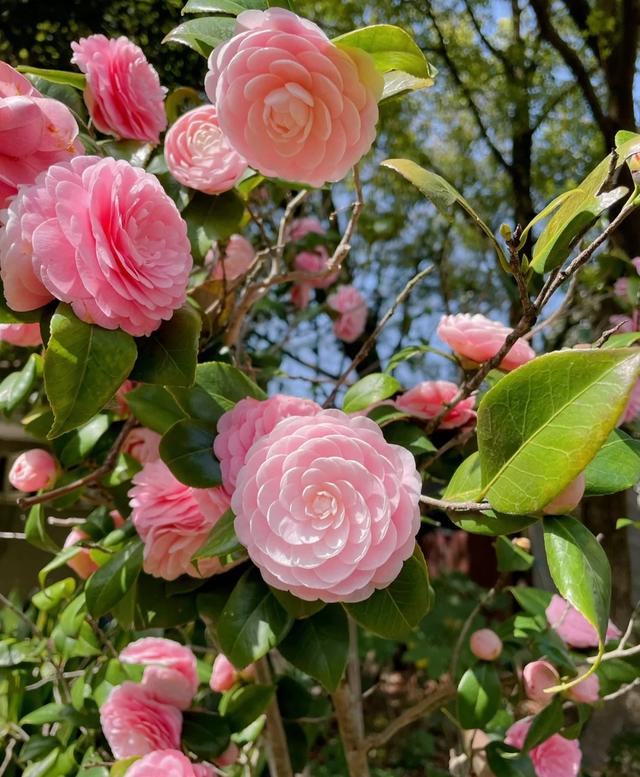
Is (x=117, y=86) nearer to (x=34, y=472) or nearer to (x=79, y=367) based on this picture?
(x=79, y=367)

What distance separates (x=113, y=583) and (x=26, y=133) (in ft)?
1.35

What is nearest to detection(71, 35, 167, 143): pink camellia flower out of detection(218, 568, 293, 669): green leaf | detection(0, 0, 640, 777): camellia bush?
detection(0, 0, 640, 777): camellia bush

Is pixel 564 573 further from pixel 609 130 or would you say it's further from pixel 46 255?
pixel 609 130

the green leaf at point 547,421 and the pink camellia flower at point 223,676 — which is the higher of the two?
the green leaf at point 547,421

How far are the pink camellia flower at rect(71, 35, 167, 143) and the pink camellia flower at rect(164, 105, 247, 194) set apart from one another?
39 millimetres

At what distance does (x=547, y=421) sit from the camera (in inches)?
15.0

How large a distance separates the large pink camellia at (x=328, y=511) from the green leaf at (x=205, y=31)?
0.31 metres

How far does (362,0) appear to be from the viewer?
2223 mm

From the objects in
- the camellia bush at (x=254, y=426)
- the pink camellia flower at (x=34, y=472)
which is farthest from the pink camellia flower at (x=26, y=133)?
the pink camellia flower at (x=34, y=472)

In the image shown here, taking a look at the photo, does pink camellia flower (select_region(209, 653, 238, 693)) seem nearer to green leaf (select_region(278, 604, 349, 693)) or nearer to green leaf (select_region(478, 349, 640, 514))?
green leaf (select_region(278, 604, 349, 693))

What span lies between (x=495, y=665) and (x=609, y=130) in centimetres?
159

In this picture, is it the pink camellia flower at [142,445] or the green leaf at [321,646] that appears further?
the pink camellia flower at [142,445]

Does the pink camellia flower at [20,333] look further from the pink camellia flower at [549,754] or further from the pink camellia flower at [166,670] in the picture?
the pink camellia flower at [549,754]

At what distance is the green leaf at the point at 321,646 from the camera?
0.58 metres
